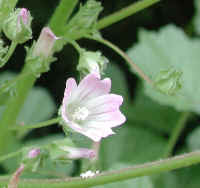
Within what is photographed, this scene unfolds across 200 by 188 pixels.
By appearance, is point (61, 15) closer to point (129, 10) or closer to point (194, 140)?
point (129, 10)

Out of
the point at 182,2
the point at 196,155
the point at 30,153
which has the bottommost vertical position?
the point at 182,2

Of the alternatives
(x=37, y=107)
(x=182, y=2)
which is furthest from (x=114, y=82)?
(x=182, y=2)

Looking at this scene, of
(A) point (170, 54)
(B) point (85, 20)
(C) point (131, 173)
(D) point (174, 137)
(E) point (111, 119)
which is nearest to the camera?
(C) point (131, 173)

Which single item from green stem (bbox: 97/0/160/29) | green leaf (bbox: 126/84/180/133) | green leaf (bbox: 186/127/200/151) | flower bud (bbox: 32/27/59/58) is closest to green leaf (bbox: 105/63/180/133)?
green leaf (bbox: 126/84/180/133)

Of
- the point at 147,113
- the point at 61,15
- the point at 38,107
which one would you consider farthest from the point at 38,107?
the point at 61,15

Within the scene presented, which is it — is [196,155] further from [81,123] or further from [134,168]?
[81,123]

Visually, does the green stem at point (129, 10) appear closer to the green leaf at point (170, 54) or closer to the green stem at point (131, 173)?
the green stem at point (131, 173)
